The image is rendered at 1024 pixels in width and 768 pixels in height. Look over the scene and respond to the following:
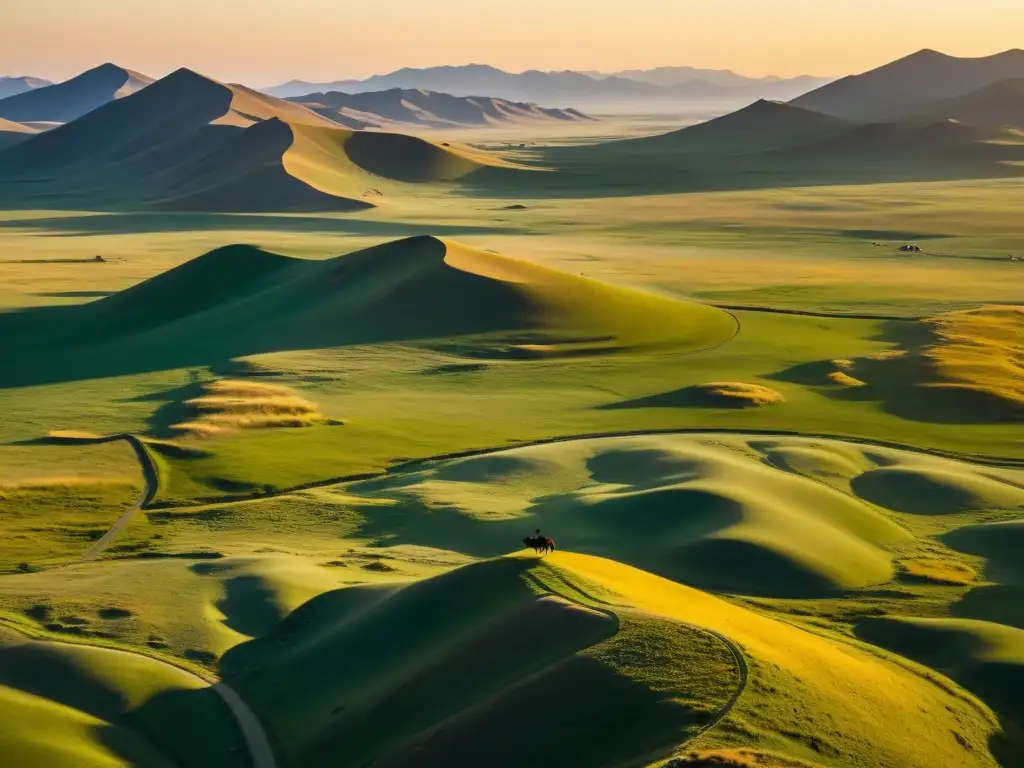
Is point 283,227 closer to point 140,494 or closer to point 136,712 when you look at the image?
point 140,494

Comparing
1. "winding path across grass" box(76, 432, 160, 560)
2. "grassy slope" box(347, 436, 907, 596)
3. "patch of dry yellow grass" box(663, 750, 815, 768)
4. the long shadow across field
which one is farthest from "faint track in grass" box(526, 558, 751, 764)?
the long shadow across field

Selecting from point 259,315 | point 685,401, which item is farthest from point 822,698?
point 259,315

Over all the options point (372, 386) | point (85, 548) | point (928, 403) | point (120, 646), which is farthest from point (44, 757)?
point (928, 403)

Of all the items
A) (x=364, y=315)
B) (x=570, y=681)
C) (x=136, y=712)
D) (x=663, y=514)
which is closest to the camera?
(x=570, y=681)

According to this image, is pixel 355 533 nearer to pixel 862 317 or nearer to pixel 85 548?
pixel 85 548

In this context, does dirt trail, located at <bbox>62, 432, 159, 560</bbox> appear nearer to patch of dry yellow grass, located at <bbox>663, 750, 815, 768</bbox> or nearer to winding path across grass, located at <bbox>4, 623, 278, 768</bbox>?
winding path across grass, located at <bbox>4, 623, 278, 768</bbox>

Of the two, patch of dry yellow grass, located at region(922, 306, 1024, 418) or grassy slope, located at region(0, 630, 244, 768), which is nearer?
grassy slope, located at region(0, 630, 244, 768)
